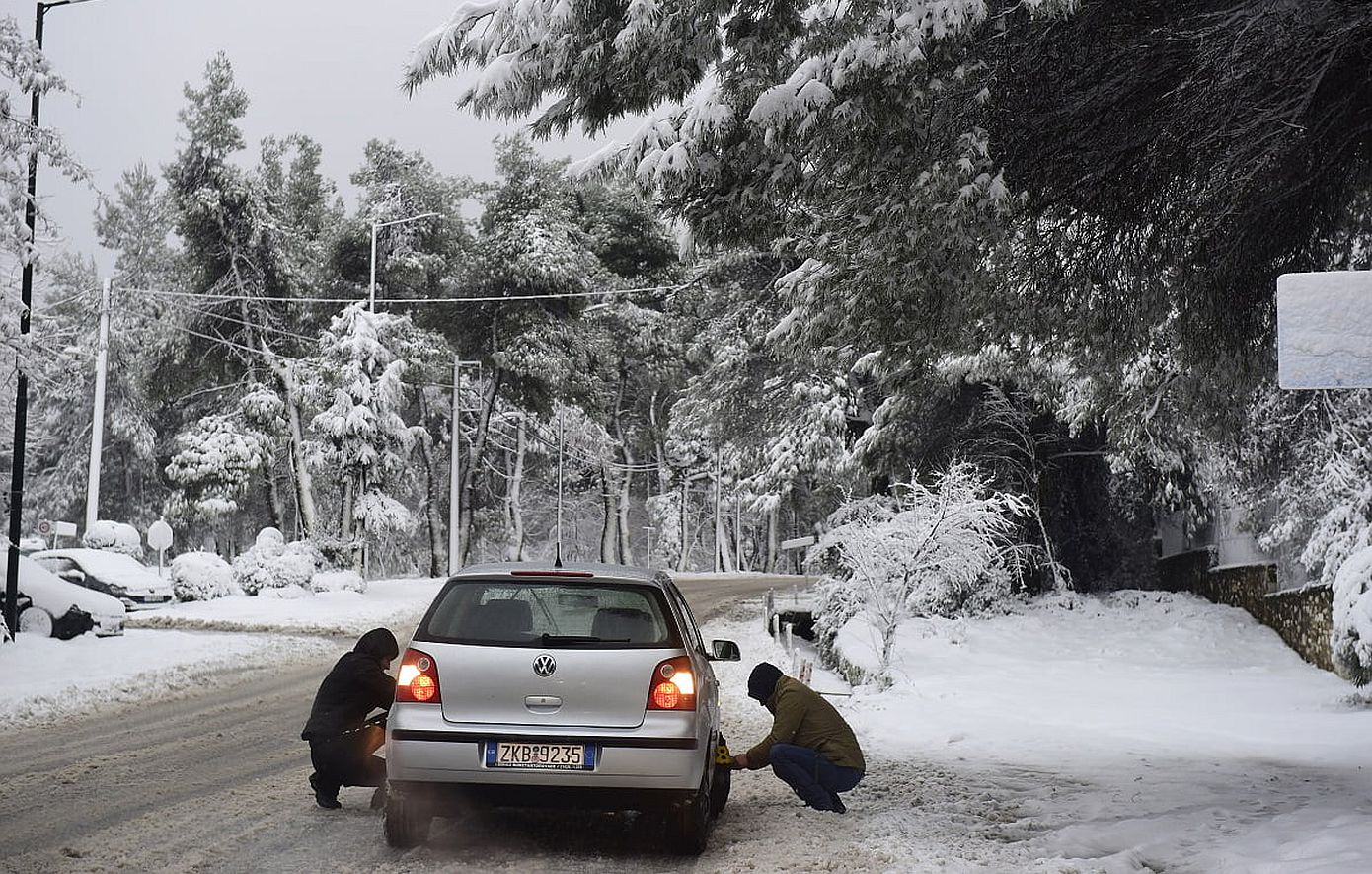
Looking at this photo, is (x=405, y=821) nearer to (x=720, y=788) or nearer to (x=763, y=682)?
(x=720, y=788)

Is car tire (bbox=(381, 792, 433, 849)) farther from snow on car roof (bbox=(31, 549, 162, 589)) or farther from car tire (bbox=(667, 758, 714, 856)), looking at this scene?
snow on car roof (bbox=(31, 549, 162, 589))

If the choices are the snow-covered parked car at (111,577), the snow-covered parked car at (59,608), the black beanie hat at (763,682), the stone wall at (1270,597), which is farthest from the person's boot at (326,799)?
the snow-covered parked car at (111,577)

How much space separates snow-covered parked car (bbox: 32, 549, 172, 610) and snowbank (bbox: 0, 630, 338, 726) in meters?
7.57

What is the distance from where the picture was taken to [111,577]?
30422 millimetres

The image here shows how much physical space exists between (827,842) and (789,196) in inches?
164

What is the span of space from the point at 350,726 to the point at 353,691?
223 millimetres

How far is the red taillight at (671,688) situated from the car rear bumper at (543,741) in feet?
0.26

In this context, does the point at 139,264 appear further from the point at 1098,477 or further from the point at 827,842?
the point at 827,842

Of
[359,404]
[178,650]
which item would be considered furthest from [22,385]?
[359,404]

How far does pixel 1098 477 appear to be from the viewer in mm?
24281

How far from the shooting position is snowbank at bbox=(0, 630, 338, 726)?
48.5 ft

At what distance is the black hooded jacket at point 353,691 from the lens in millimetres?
8383

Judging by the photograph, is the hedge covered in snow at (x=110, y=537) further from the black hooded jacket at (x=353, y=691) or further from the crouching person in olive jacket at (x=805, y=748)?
the crouching person in olive jacket at (x=805, y=748)

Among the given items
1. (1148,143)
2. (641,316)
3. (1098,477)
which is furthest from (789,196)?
(641,316)
